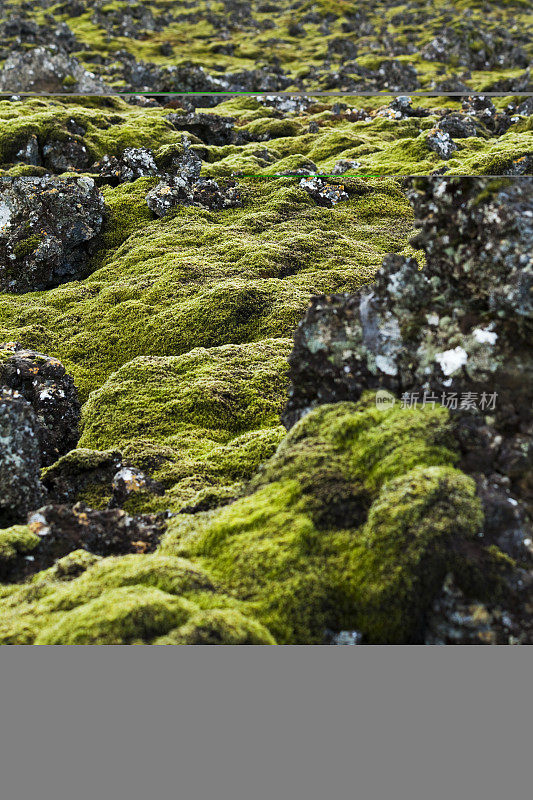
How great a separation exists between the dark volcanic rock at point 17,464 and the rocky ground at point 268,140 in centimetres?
931

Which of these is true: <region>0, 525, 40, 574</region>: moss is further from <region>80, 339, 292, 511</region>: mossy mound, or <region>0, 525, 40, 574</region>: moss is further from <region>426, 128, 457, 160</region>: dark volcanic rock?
<region>426, 128, 457, 160</region>: dark volcanic rock

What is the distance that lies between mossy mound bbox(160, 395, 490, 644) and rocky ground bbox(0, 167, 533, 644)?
0.5 inches

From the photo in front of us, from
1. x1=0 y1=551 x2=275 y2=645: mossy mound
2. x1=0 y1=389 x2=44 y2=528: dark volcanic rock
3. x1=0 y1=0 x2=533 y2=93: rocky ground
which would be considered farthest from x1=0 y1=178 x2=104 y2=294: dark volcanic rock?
x1=0 y1=0 x2=533 y2=93: rocky ground

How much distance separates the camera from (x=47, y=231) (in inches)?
436

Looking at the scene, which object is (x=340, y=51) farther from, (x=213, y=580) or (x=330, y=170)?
(x=213, y=580)

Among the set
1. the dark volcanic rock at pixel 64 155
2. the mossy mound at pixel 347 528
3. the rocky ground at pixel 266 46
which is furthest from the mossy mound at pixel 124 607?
the rocky ground at pixel 266 46

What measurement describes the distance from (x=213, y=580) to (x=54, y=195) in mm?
9667

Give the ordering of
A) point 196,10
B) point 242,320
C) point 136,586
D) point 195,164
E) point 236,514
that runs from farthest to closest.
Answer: point 196,10
point 195,164
point 242,320
point 236,514
point 136,586

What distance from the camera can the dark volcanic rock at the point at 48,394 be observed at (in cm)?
689

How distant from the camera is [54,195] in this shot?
1128 centimetres

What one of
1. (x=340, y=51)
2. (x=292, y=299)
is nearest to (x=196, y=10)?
(x=340, y=51)

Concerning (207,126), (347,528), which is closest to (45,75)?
(207,126)

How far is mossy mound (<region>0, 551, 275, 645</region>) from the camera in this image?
351 centimetres

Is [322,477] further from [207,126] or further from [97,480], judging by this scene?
[207,126]
